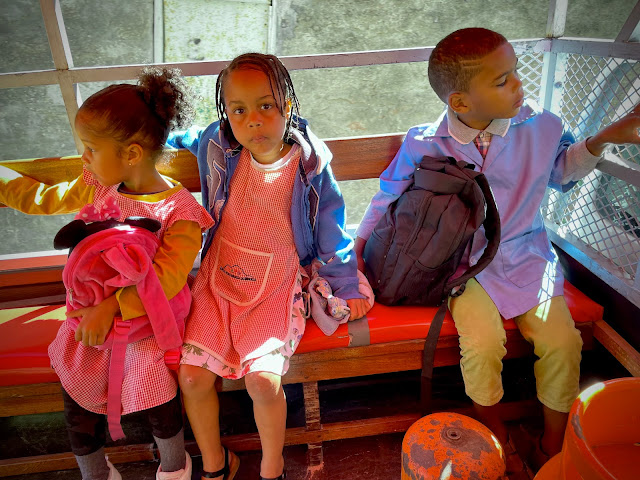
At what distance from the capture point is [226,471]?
1998 millimetres

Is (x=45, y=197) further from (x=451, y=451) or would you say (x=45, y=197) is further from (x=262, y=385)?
(x=451, y=451)

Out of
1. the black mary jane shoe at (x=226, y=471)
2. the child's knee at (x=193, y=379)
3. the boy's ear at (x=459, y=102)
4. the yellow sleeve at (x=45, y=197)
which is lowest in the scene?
the black mary jane shoe at (x=226, y=471)

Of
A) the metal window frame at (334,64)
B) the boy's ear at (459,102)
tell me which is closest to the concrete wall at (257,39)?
the metal window frame at (334,64)

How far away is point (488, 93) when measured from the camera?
6.32 ft

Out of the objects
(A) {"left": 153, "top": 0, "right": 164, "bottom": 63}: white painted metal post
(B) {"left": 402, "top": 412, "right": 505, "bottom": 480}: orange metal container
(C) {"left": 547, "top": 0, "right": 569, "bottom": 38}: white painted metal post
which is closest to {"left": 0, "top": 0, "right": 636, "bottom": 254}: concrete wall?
(A) {"left": 153, "top": 0, "right": 164, "bottom": 63}: white painted metal post

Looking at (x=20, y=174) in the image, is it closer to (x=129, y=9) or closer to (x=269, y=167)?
(x=269, y=167)

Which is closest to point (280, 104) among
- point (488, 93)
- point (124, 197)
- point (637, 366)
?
→ point (124, 197)

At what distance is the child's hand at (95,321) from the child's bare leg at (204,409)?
0.30m

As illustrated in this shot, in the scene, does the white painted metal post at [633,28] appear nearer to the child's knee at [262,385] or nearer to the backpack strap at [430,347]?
the backpack strap at [430,347]

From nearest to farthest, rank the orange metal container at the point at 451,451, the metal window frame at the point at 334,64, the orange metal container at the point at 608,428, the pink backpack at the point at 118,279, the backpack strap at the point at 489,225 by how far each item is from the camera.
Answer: the orange metal container at the point at 608,428, the orange metal container at the point at 451,451, the pink backpack at the point at 118,279, the backpack strap at the point at 489,225, the metal window frame at the point at 334,64

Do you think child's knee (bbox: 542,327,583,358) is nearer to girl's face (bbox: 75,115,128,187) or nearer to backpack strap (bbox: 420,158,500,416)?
backpack strap (bbox: 420,158,500,416)

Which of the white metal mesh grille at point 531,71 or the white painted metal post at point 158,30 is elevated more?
the white metal mesh grille at point 531,71

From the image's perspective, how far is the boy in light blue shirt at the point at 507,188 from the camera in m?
1.90

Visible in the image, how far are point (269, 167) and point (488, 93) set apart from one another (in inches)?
34.6
